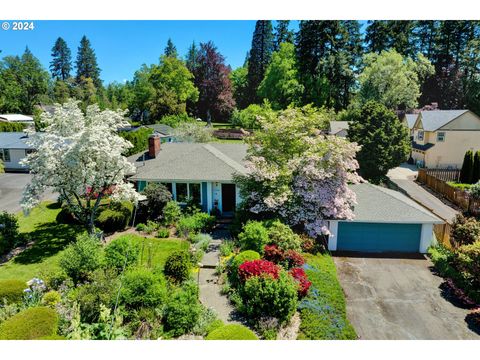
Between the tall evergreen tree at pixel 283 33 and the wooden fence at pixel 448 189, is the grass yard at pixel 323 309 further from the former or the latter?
the tall evergreen tree at pixel 283 33

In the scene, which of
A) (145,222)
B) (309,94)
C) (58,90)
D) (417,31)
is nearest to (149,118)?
(309,94)

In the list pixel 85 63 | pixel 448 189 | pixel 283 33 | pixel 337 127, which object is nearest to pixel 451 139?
pixel 337 127

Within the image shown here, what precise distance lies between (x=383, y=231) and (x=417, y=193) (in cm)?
1305

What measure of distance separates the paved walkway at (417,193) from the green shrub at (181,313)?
60.3 ft

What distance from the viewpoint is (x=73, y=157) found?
1500cm

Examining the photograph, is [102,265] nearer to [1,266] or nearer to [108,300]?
[108,300]

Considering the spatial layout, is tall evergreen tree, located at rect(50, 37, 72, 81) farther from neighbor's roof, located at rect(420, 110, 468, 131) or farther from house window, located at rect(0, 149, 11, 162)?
neighbor's roof, located at rect(420, 110, 468, 131)

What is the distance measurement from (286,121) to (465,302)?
36.3 feet

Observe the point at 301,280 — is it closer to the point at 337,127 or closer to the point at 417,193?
the point at 417,193

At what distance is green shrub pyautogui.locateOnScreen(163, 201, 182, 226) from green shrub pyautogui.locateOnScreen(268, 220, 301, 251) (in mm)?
6402

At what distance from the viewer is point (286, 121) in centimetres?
1767

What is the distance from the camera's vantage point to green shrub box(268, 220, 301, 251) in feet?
48.2

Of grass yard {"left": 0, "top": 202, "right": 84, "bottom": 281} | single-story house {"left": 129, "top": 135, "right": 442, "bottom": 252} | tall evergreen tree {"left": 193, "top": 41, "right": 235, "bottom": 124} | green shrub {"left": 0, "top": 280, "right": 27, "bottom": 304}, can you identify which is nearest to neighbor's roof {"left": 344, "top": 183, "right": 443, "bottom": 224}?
single-story house {"left": 129, "top": 135, "right": 442, "bottom": 252}

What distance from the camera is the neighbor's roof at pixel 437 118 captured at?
120ft
